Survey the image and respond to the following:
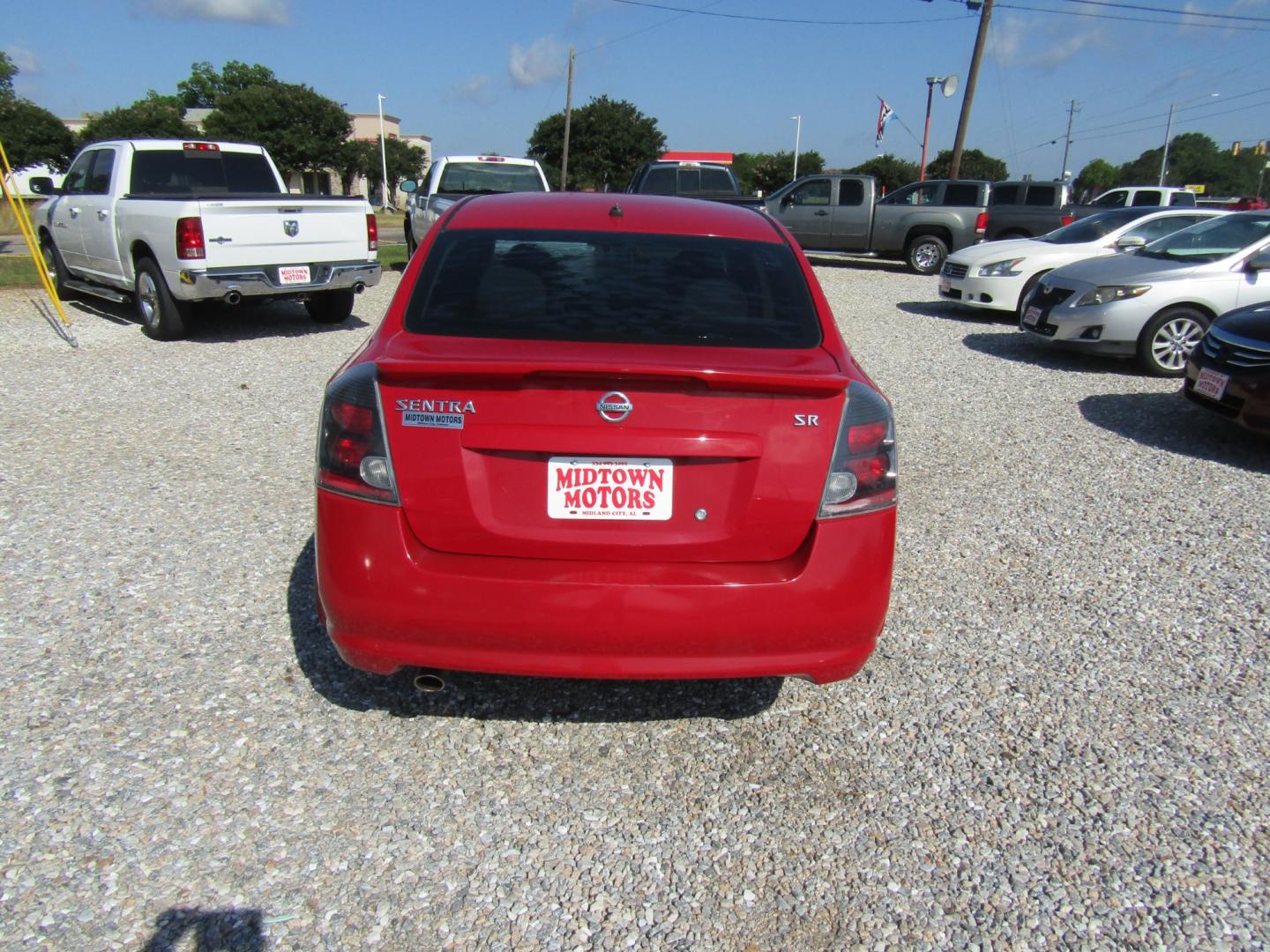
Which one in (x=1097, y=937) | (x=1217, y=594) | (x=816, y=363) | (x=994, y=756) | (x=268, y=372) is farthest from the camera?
(x=268, y=372)

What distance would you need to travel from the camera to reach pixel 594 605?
8.05 ft

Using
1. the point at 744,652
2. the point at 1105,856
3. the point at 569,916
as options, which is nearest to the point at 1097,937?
the point at 1105,856

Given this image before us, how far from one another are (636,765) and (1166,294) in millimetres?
8168

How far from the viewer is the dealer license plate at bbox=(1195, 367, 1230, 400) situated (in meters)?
6.29

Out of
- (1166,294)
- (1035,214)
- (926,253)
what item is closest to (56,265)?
(1166,294)

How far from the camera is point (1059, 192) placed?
64.7 ft

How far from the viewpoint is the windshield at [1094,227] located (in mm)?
12391

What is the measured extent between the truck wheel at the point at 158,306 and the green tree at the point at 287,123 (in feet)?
182

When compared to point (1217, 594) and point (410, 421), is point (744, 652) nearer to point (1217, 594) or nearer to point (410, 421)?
point (410, 421)

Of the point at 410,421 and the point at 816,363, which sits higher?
the point at 816,363

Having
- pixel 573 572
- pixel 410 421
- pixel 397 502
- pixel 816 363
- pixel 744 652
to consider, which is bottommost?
pixel 744 652

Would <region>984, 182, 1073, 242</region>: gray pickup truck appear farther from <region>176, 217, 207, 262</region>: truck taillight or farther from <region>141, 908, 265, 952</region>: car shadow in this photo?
<region>141, 908, 265, 952</region>: car shadow

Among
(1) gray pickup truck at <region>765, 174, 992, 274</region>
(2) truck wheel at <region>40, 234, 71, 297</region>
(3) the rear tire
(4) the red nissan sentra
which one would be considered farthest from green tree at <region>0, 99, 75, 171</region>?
(4) the red nissan sentra

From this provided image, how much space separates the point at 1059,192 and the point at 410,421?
2072 cm
